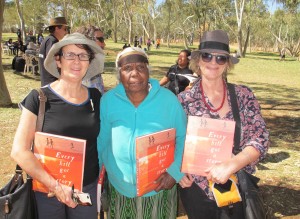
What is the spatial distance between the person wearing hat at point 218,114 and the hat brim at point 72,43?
80 centimetres

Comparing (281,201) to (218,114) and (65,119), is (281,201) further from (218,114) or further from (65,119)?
(65,119)

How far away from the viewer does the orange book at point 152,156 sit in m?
2.30

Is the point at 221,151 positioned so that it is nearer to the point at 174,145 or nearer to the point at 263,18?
the point at 174,145

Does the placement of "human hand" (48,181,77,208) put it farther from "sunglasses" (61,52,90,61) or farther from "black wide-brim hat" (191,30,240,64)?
"black wide-brim hat" (191,30,240,64)

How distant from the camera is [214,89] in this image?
2514mm

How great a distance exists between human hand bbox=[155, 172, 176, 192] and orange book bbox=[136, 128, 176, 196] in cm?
3

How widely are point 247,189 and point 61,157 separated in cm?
138

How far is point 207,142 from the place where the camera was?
7.81ft

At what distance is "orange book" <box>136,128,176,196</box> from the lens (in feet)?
7.56

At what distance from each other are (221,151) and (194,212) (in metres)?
0.63

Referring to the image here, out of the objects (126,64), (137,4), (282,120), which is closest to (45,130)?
(126,64)

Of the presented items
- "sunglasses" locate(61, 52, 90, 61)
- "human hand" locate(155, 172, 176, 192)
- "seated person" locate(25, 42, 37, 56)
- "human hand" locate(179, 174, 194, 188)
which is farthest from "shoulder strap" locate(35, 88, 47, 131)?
"seated person" locate(25, 42, 37, 56)

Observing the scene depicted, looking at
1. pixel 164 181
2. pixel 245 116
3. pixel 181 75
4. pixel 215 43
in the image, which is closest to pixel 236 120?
pixel 245 116

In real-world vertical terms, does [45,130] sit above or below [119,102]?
below
